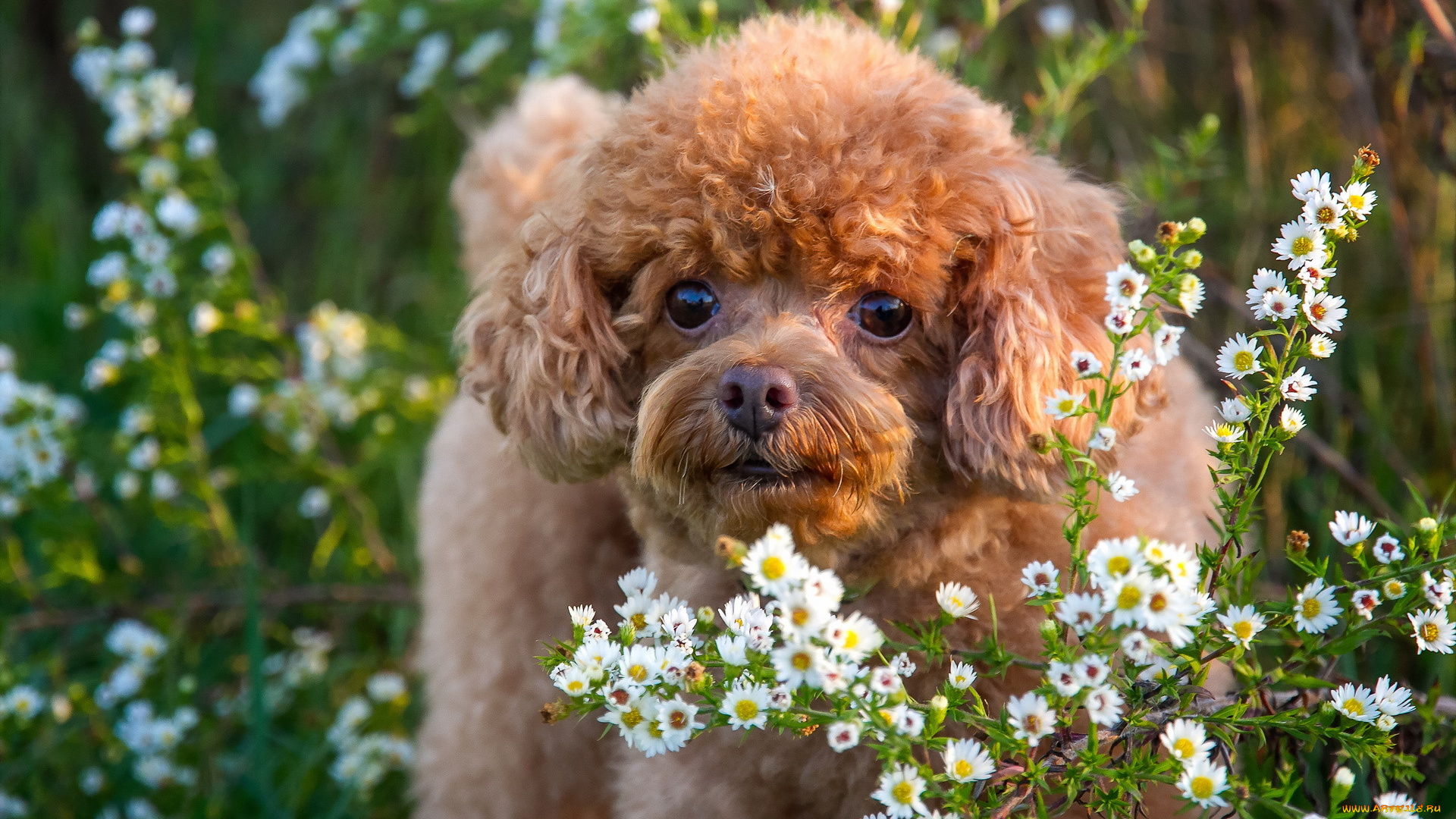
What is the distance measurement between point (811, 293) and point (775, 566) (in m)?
0.66

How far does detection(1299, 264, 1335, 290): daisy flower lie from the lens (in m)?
1.51

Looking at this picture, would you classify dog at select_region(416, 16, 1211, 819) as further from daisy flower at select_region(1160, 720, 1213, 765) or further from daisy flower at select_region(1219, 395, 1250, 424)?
daisy flower at select_region(1160, 720, 1213, 765)

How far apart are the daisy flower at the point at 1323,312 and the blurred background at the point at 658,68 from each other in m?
0.30

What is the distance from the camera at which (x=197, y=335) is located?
3160 mm

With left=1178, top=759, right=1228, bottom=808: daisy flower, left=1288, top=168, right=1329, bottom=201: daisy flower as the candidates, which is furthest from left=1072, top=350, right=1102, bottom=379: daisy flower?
left=1178, top=759, right=1228, bottom=808: daisy flower

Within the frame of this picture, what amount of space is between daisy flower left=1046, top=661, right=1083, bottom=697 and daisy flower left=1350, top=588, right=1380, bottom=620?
0.35 metres

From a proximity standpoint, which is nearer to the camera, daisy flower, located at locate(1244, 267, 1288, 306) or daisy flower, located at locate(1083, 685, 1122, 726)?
daisy flower, located at locate(1083, 685, 1122, 726)

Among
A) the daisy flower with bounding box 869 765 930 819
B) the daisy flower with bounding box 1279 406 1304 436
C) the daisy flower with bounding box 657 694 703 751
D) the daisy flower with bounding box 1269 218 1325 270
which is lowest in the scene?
the daisy flower with bounding box 657 694 703 751

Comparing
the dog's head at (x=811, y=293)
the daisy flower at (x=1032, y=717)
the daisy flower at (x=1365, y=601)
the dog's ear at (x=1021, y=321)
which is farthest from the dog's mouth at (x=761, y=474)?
the daisy flower at (x=1365, y=601)

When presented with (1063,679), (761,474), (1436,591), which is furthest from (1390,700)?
(761,474)

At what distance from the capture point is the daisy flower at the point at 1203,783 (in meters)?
1.34

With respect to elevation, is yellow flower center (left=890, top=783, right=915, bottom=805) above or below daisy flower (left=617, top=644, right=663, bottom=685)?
above

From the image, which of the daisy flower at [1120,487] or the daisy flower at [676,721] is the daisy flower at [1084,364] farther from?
the daisy flower at [676,721]

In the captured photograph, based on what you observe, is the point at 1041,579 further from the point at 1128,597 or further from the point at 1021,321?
the point at 1021,321
